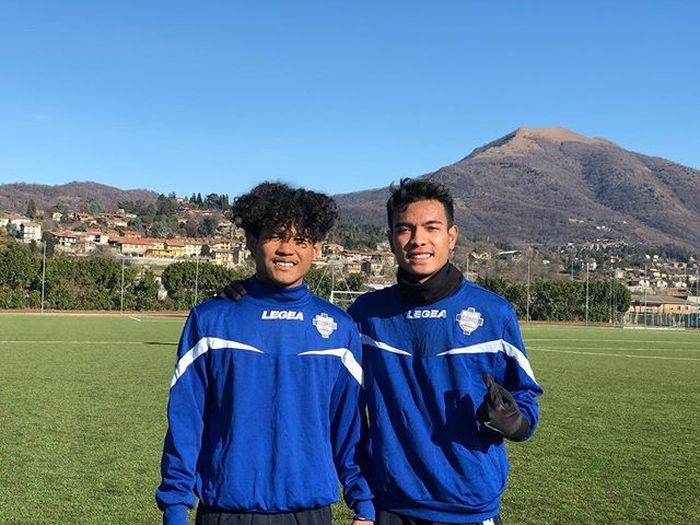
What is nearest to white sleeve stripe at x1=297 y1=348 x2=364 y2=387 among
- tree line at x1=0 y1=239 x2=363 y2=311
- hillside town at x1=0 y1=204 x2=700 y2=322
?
tree line at x1=0 y1=239 x2=363 y2=311

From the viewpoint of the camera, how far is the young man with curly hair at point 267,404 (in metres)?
2.84

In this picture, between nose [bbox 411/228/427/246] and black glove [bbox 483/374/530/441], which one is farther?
nose [bbox 411/228/427/246]

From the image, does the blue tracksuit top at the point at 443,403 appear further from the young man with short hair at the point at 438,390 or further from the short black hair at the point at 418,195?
the short black hair at the point at 418,195

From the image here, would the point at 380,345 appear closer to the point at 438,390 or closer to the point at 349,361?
the point at 349,361

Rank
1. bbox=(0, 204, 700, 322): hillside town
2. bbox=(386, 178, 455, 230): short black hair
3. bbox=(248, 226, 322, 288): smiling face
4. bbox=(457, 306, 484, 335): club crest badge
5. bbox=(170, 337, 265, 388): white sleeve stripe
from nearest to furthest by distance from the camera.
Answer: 1. bbox=(170, 337, 265, 388): white sleeve stripe
2. bbox=(248, 226, 322, 288): smiling face
3. bbox=(457, 306, 484, 335): club crest badge
4. bbox=(386, 178, 455, 230): short black hair
5. bbox=(0, 204, 700, 322): hillside town

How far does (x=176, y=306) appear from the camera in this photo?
63688mm

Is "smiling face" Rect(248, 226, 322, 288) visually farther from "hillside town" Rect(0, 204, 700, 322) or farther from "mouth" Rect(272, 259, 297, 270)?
"hillside town" Rect(0, 204, 700, 322)

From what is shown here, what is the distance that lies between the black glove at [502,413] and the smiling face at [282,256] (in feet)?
2.72

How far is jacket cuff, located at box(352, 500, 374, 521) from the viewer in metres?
2.98

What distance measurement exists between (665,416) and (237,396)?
10.0 metres

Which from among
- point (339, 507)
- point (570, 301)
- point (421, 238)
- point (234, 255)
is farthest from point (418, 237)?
point (234, 255)

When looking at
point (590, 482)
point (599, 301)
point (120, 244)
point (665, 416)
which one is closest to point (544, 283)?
point (599, 301)

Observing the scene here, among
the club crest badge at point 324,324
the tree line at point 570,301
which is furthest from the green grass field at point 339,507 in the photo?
the tree line at point 570,301

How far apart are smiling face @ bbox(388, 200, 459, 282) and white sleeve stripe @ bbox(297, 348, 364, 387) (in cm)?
42
